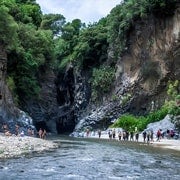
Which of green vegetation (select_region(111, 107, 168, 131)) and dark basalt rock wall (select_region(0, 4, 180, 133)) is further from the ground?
dark basalt rock wall (select_region(0, 4, 180, 133))

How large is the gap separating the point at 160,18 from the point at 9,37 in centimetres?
2416

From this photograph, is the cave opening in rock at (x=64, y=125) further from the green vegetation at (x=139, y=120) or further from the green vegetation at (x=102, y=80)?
the green vegetation at (x=139, y=120)

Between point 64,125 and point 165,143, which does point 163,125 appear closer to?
point 165,143

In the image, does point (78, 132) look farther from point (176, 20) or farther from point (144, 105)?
point (176, 20)

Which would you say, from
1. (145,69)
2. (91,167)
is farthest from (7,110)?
(91,167)

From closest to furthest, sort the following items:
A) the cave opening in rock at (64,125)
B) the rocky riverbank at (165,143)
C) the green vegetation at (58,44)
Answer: the rocky riverbank at (165,143)
the green vegetation at (58,44)
the cave opening in rock at (64,125)

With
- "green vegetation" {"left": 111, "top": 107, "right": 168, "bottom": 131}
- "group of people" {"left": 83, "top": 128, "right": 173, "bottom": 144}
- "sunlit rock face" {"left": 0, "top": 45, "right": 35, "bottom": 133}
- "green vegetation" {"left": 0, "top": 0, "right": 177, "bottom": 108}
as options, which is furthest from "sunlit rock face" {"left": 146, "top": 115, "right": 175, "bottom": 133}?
"sunlit rock face" {"left": 0, "top": 45, "right": 35, "bottom": 133}

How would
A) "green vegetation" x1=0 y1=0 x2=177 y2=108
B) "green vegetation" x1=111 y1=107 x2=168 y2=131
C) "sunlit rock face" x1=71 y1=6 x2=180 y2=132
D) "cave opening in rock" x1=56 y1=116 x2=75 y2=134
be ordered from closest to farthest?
"green vegetation" x1=111 y1=107 x2=168 y2=131, "green vegetation" x1=0 y1=0 x2=177 y2=108, "sunlit rock face" x1=71 y1=6 x2=180 y2=132, "cave opening in rock" x1=56 y1=116 x2=75 y2=134

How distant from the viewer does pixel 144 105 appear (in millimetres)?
73562

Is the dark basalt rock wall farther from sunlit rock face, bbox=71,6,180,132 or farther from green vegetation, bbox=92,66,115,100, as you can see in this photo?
green vegetation, bbox=92,66,115,100

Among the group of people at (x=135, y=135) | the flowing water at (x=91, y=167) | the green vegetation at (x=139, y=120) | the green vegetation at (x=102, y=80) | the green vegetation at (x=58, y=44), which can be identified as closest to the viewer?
the flowing water at (x=91, y=167)

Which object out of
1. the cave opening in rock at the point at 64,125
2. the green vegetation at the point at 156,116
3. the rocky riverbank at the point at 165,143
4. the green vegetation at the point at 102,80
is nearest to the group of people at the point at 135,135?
the rocky riverbank at the point at 165,143

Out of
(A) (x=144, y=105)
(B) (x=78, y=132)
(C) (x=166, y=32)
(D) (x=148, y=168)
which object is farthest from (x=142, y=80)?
(D) (x=148, y=168)

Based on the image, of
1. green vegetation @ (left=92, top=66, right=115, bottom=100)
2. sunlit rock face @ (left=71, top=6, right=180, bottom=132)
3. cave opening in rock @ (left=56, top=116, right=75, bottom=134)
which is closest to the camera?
sunlit rock face @ (left=71, top=6, right=180, bottom=132)
